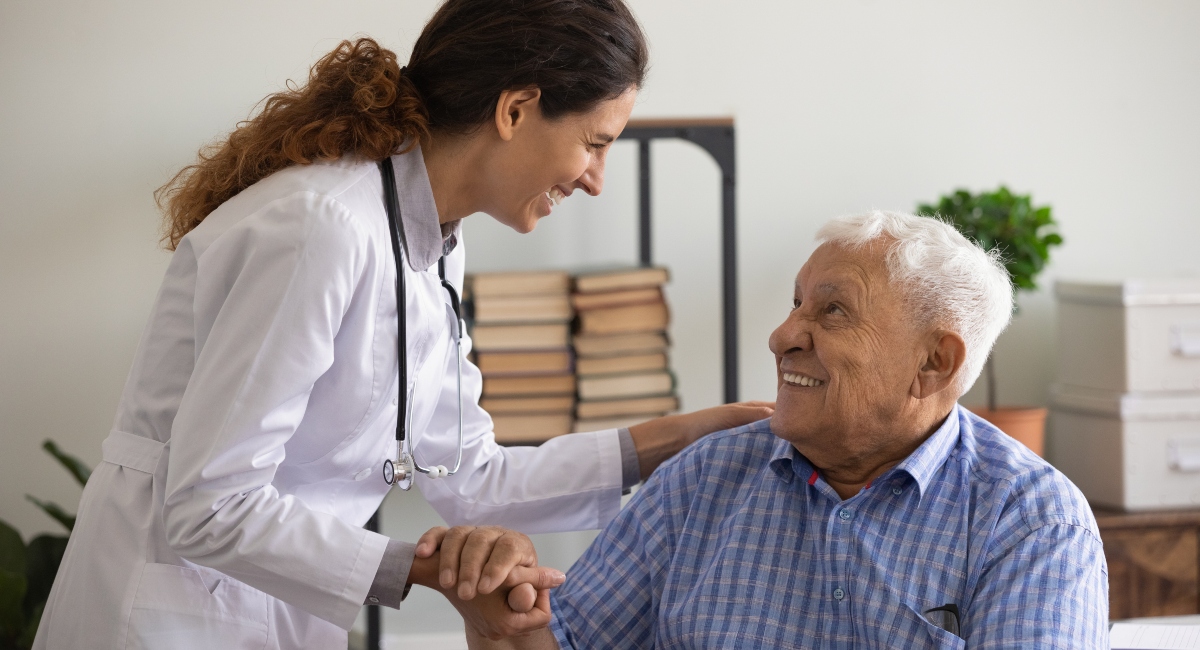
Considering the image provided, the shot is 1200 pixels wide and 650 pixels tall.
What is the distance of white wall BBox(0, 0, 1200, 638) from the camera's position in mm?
2506

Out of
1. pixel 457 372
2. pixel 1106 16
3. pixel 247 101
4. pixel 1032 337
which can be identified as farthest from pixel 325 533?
pixel 1106 16

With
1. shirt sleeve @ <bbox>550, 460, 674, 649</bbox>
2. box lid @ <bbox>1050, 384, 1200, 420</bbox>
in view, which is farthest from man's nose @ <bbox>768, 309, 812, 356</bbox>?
box lid @ <bbox>1050, 384, 1200, 420</bbox>

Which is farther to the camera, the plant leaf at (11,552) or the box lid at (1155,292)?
the box lid at (1155,292)

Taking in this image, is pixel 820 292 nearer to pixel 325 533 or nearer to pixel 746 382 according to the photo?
pixel 325 533

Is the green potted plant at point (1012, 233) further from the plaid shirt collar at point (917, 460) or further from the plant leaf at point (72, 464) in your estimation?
the plant leaf at point (72, 464)

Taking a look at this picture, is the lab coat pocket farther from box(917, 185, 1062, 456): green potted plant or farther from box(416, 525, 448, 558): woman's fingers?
box(917, 185, 1062, 456): green potted plant

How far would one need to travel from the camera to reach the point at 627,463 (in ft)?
5.38

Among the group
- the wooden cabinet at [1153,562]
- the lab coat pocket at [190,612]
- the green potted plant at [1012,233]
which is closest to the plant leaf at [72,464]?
the lab coat pocket at [190,612]

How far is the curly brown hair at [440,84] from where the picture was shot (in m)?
1.25

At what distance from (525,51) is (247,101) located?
5.11ft

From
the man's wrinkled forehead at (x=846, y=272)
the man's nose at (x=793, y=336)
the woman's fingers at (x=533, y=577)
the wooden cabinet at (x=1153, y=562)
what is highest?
the man's wrinkled forehead at (x=846, y=272)

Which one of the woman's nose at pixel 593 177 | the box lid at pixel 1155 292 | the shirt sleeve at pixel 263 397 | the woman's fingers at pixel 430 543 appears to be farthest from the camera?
the box lid at pixel 1155 292

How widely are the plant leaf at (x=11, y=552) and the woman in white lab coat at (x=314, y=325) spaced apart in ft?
3.81

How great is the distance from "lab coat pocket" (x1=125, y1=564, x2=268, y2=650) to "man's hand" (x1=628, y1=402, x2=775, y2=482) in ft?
2.08
